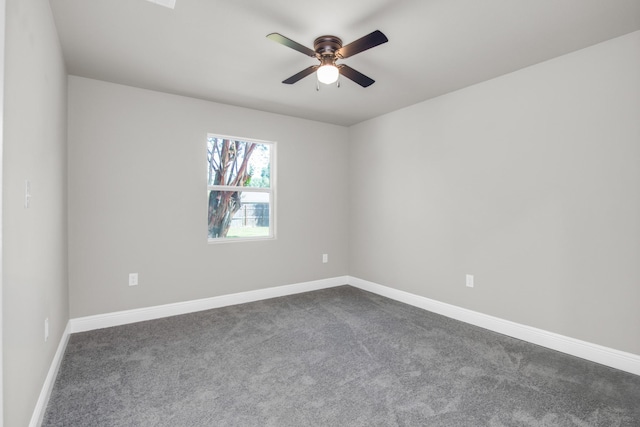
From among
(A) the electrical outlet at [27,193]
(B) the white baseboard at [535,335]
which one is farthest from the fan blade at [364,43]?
(B) the white baseboard at [535,335]

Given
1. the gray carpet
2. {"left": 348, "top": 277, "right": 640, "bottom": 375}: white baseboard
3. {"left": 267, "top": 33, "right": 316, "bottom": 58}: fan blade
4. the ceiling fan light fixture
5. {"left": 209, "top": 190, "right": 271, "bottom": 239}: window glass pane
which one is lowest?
the gray carpet

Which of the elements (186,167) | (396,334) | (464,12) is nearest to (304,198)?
(186,167)

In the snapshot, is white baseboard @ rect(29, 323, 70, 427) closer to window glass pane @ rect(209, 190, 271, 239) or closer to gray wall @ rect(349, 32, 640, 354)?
window glass pane @ rect(209, 190, 271, 239)

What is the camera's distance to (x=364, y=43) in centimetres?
205

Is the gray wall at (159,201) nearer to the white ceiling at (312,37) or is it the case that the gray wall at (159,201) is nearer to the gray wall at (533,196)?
the white ceiling at (312,37)

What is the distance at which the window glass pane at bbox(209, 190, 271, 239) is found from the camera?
3.92 m

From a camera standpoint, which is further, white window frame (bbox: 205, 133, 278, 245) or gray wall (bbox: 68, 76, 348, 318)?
white window frame (bbox: 205, 133, 278, 245)

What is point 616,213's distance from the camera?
94.0 inches

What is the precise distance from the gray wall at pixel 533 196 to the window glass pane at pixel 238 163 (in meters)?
1.68

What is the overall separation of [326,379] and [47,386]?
→ 1.71 m

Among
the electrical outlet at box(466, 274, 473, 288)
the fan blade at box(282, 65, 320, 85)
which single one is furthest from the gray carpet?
the fan blade at box(282, 65, 320, 85)

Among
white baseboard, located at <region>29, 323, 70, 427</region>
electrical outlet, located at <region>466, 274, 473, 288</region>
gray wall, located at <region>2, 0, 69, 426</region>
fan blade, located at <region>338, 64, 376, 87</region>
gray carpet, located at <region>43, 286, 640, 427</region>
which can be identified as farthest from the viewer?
electrical outlet, located at <region>466, 274, 473, 288</region>

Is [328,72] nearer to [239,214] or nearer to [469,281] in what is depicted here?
[239,214]

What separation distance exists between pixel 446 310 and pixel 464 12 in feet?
9.08
